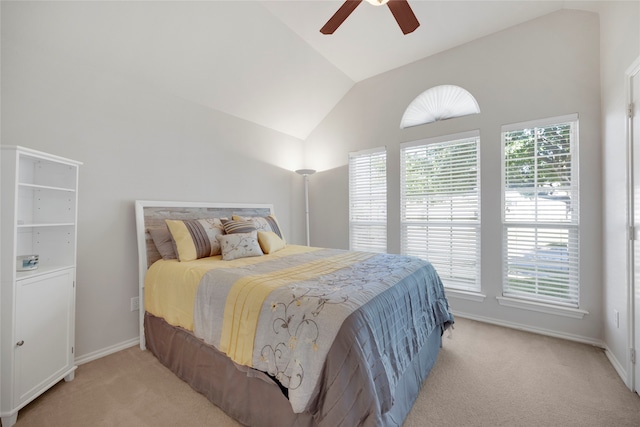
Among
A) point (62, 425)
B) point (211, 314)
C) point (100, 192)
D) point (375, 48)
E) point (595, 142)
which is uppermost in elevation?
point (375, 48)

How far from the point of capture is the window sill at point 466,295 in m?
3.02

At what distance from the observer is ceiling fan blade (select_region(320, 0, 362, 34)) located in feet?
5.92

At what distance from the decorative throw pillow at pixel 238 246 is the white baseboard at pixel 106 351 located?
125 centimetres

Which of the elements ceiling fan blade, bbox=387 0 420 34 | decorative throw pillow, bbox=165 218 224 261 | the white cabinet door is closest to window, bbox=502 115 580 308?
ceiling fan blade, bbox=387 0 420 34

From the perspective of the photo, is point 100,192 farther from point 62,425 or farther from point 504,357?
point 504,357

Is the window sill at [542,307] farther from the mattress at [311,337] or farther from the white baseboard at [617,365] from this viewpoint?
the mattress at [311,337]

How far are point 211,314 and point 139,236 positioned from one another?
129cm

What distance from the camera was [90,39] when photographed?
2148 millimetres

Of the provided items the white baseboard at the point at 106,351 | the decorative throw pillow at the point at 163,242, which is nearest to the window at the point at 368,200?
the decorative throw pillow at the point at 163,242

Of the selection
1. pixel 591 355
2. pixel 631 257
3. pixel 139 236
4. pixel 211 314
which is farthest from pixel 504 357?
pixel 139 236

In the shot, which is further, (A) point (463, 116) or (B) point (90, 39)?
(A) point (463, 116)

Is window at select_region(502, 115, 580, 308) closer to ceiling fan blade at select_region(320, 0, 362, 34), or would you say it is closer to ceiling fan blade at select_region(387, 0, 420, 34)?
ceiling fan blade at select_region(387, 0, 420, 34)

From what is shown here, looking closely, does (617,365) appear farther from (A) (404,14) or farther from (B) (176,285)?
(B) (176,285)

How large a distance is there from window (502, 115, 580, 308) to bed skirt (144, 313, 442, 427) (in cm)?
139
